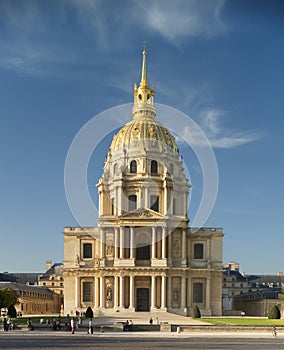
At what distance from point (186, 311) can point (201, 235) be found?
36.9 ft

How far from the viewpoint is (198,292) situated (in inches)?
3573

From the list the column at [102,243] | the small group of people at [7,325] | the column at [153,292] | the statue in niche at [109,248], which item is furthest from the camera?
the statue in niche at [109,248]

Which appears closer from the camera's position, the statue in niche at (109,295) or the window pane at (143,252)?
the statue in niche at (109,295)

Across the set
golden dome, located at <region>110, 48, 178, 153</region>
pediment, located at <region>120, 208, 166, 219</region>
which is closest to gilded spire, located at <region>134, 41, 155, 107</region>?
golden dome, located at <region>110, 48, 178, 153</region>

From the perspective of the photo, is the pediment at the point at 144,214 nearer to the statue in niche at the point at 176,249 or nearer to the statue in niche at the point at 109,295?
Result: the statue in niche at the point at 176,249

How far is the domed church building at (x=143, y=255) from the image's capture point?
87.6 meters

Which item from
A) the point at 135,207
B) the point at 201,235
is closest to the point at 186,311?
the point at 201,235

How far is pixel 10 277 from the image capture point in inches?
5842

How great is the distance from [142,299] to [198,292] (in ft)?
26.5

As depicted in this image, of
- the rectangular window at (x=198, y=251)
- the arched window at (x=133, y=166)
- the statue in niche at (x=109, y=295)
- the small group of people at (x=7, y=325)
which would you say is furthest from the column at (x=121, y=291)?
the small group of people at (x=7, y=325)

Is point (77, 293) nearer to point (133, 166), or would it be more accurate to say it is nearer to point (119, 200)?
point (119, 200)

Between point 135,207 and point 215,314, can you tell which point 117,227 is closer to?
point 135,207

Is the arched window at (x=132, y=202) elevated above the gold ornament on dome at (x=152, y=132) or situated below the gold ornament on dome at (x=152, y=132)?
below

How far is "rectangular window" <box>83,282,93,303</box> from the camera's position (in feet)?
298
